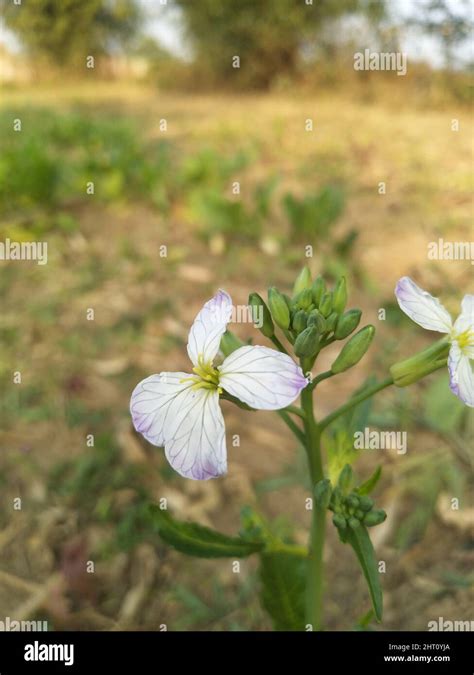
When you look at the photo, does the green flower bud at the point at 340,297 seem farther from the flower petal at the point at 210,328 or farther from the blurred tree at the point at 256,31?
the blurred tree at the point at 256,31

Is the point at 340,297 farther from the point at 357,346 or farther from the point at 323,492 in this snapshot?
the point at 323,492

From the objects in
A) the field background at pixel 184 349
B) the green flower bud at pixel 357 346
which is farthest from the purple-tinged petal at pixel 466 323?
the field background at pixel 184 349

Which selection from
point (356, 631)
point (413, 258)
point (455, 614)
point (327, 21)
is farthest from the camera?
point (327, 21)

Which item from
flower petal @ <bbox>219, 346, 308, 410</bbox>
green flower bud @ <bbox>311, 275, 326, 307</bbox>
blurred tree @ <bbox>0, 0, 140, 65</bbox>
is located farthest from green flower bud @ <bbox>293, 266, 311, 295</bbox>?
blurred tree @ <bbox>0, 0, 140, 65</bbox>

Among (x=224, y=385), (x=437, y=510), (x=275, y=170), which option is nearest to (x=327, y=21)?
(x=275, y=170)

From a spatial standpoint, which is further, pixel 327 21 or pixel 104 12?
pixel 104 12

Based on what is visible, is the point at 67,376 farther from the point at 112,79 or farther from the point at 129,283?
the point at 112,79
